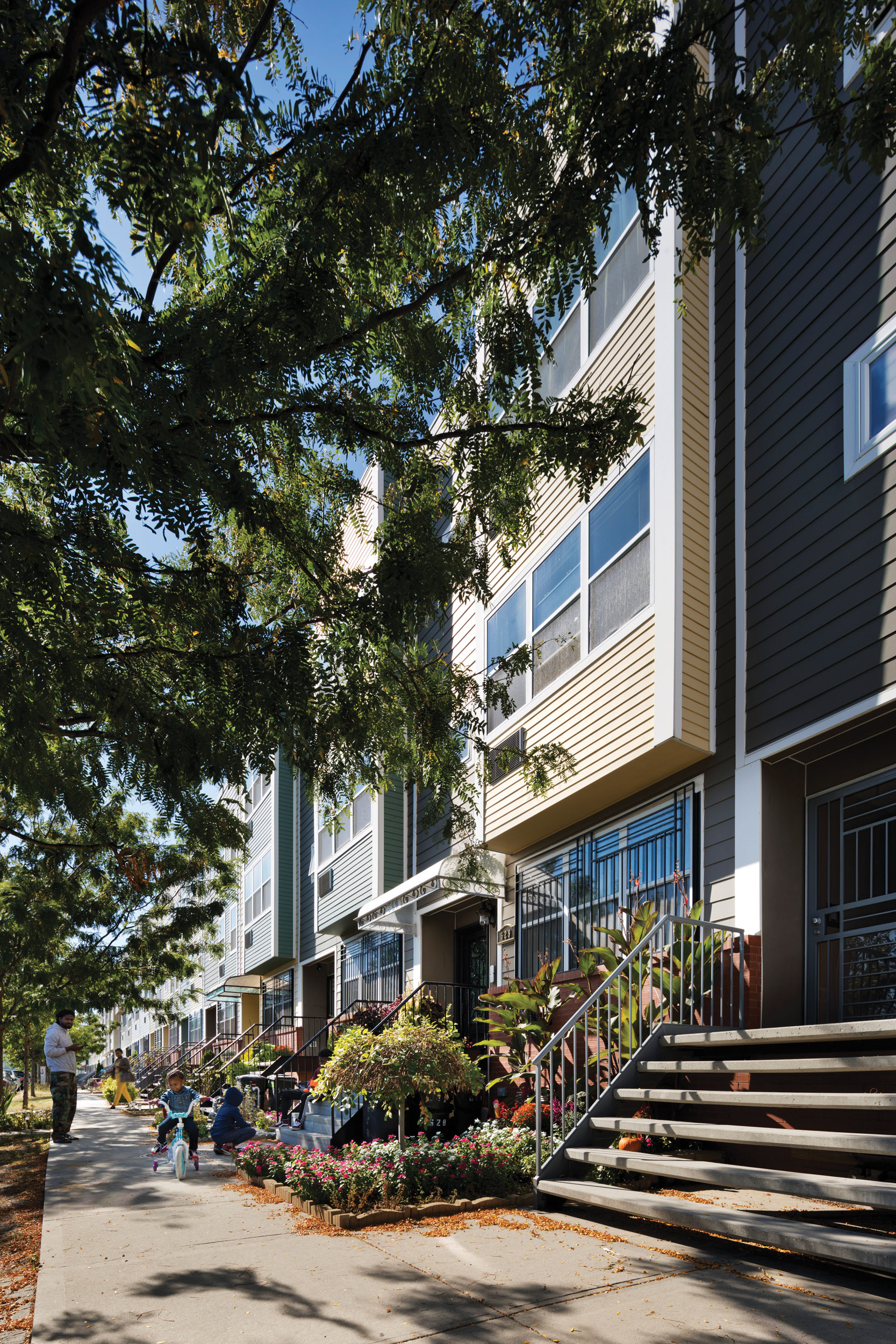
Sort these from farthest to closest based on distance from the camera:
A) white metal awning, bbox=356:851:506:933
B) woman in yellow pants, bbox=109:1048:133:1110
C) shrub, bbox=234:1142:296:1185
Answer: woman in yellow pants, bbox=109:1048:133:1110 → white metal awning, bbox=356:851:506:933 → shrub, bbox=234:1142:296:1185

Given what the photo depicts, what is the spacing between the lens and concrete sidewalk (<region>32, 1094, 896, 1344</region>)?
445cm

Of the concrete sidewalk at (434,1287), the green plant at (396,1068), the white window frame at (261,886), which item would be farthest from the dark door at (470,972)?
the white window frame at (261,886)

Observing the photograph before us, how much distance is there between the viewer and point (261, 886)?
27.6 metres

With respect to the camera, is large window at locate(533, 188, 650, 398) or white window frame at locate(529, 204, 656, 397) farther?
large window at locate(533, 188, 650, 398)

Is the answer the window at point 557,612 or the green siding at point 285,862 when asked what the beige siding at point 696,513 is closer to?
the window at point 557,612

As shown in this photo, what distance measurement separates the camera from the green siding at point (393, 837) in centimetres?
1728

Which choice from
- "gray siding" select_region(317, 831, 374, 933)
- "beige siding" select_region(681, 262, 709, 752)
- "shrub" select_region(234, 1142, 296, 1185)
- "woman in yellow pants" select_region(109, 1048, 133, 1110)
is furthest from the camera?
"woman in yellow pants" select_region(109, 1048, 133, 1110)

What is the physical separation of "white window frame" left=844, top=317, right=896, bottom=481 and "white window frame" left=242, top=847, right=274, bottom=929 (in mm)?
20993

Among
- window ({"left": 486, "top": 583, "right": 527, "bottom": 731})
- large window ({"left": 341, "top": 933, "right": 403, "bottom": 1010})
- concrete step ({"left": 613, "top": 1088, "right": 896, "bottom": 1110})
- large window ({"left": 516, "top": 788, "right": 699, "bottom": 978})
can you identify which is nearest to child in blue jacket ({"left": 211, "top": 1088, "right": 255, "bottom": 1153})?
large window ({"left": 516, "top": 788, "right": 699, "bottom": 978})

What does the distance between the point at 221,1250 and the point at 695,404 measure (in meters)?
7.76

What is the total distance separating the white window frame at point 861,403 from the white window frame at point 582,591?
2011 mm

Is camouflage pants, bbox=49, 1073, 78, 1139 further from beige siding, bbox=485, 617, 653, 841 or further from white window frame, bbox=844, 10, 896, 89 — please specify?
white window frame, bbox=844, 10, 896, 89

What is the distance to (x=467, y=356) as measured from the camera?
7.12 meters

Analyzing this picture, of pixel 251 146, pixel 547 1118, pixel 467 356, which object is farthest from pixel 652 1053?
pixel 251 146
